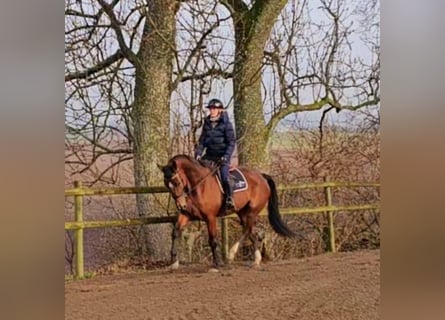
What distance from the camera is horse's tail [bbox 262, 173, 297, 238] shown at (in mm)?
2613

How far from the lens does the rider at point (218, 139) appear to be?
2.52 m

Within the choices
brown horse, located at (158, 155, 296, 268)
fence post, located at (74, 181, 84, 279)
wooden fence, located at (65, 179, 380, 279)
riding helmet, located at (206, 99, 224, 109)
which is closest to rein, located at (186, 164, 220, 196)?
brown horse, located at (158, 155, 296, 268)

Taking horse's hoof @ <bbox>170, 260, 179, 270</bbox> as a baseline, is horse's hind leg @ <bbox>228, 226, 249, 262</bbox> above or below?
above

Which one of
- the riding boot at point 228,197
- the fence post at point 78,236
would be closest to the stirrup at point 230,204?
the riding boot at point 228,197

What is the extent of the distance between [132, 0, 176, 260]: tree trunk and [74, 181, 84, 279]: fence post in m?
0.25

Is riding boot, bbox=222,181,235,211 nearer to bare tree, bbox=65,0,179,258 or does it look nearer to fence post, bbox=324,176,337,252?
bare tree, bbox=65,0,179,258

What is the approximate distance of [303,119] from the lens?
2.64 meters

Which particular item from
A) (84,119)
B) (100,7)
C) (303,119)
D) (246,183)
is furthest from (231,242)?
(100,7)

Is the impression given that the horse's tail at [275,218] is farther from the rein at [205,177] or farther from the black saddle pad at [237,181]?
the rein at [205,177]

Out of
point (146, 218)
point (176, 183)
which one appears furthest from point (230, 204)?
point (146, 218)
